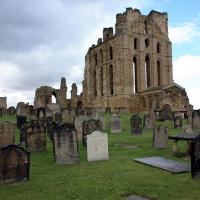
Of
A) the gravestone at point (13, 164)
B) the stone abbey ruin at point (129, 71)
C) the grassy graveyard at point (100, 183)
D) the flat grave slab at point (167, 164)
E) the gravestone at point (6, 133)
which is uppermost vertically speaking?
the stone abbey ruin at point (129, 71)

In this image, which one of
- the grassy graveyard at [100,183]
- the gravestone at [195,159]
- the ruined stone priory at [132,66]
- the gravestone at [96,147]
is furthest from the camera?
the ruined stone priory at [132,66]

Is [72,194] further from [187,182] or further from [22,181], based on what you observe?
[187,182]

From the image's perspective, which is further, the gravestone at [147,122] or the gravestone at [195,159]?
the gravestone at [147,122]

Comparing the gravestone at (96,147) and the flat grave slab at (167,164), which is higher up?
the gravestone at (96,147)

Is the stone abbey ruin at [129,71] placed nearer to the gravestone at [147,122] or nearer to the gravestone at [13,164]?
the gravestone at [147,122]

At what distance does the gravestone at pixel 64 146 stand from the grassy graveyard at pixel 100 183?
293mm

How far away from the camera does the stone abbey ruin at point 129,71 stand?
154 ft

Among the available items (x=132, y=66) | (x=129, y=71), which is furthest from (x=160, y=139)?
(x=132, y=66)

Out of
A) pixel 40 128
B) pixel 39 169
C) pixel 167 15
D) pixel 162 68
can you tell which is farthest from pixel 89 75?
pixel 39 169

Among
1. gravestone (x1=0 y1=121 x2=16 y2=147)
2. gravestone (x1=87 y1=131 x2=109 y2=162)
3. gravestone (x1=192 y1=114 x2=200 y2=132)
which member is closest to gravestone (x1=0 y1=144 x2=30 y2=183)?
gravestone (x1=87 y1=131 x2=109 y2=162)

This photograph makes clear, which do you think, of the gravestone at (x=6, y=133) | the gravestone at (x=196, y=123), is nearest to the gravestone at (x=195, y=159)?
the gravestone at (x=6, y=133)

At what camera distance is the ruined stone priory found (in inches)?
1900

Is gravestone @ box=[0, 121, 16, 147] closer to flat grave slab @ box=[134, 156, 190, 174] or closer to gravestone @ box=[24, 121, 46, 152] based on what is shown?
gravestone @ box=[24, 121, 46, 152]

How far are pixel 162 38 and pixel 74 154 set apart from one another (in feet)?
159
